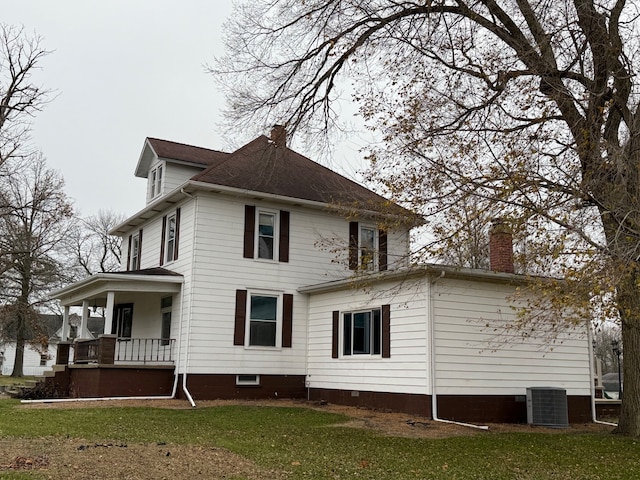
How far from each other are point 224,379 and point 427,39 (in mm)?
10756

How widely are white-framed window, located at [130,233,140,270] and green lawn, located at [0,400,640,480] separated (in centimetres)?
910

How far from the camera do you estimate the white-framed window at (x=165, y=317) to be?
19.7 metres

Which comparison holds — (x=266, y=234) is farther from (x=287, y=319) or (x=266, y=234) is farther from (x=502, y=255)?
(x=502, y=255)

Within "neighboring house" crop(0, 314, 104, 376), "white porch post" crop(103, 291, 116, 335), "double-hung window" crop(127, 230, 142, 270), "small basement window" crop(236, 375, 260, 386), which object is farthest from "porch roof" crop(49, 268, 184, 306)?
"neighboring house" crop(0, 314, 104, 376)

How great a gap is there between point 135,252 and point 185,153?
4313mm

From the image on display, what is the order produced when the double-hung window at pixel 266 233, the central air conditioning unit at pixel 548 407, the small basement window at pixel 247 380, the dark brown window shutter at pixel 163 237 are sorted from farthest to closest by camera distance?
the dark brown window shutter at pixel 163 237 → the double-hung window at pixel 266 233 → the small basement window at pixel 247 380 → the central air conditioning unit at pixel 548 407

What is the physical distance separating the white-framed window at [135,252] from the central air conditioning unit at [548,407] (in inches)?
564

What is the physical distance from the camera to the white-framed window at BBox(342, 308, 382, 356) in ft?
54.6

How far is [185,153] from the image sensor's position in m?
22.2

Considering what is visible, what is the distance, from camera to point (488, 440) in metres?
11.6

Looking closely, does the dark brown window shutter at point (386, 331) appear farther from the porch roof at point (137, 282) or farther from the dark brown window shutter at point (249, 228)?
the porch roof at point (137, 282)

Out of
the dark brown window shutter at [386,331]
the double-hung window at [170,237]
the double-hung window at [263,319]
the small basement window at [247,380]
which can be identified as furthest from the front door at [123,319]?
Result: the dark brown window shutter at [386,331]

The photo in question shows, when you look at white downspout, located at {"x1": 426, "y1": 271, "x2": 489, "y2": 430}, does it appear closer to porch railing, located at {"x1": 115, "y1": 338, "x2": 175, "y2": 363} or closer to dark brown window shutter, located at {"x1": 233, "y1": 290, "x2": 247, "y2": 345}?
dark brown window shutter, located at {"x1": 233, "y1": 290, "x2": 247, "y2": 345}

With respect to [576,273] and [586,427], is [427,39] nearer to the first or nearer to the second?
[576,273]
